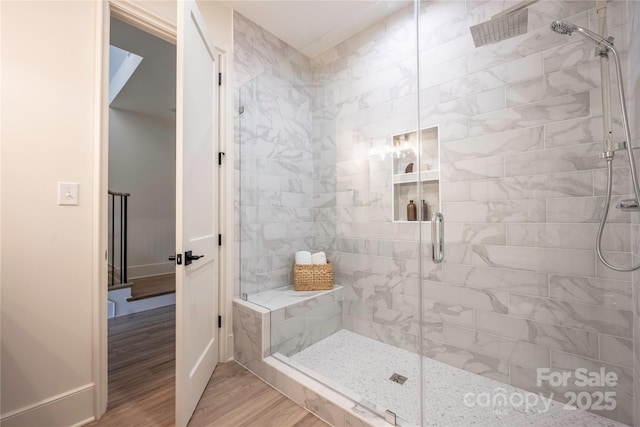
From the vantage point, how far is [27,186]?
132 centimetres

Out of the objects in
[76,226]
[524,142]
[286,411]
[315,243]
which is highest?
[524,142]

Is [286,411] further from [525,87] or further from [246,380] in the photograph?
[525,87]

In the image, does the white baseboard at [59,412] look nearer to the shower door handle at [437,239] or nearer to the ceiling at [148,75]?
the shower door handle at [437,239]

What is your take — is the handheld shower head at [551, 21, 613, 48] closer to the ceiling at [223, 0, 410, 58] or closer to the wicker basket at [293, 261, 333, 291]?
the ceiling at [223, 0, 410, 58]

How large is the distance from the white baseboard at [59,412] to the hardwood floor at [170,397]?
92 millimetres

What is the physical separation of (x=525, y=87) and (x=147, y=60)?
334 centimetres

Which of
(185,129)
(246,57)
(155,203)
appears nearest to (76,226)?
(185,129)

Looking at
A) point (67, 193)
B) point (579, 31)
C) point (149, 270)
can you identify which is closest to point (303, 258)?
point (67, 193)

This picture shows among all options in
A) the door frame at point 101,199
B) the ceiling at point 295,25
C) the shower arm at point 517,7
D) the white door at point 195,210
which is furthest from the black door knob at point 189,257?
the shower arm at point 517,7

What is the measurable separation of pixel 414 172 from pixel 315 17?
149 cm

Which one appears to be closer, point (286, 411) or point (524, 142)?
point (286, 411)

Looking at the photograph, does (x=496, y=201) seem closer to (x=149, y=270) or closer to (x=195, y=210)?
(x=195, y=210)

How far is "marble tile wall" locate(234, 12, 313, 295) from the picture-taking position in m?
2.22

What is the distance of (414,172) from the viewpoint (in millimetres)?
2180
